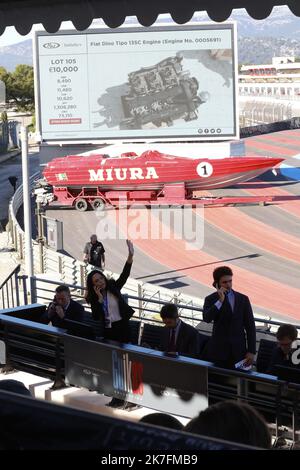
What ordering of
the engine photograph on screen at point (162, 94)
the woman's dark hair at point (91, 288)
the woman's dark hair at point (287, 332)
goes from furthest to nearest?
the engine photograph on screen at point (162, 94)
the woman's dark hair at point (91, 288)
the woman's dark hair at point (287, 332)

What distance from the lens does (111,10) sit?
219 inches

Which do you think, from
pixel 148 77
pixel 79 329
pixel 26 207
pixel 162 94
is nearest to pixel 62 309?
pixel 79 329

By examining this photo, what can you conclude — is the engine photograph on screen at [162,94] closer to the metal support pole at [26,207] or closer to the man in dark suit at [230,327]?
the metal support pole at [26,207]

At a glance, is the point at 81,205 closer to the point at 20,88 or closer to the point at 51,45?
the point at 51,45

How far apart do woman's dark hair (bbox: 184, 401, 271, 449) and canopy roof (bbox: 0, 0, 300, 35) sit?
3718 millimetres

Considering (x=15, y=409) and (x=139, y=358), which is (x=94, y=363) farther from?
(x=15, y=409)

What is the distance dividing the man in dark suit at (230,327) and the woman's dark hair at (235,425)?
4603mm

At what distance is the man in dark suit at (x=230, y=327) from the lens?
22.0 feet

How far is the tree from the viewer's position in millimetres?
92875

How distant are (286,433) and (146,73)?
35.7m

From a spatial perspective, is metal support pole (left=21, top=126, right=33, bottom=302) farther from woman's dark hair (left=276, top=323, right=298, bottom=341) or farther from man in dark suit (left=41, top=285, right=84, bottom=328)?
woman's dark hair (left=276, top=323, right=298, bottom=341)

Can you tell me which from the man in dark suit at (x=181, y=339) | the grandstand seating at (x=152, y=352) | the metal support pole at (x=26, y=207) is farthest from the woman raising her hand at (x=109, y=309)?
the metal support pole at (x=26, y=207)

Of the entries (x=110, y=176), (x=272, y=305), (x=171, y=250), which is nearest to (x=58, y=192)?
(x=110, y=176)

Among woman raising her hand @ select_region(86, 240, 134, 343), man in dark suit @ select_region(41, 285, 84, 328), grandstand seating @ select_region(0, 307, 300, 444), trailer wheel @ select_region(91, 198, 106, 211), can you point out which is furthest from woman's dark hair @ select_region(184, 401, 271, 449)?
trailer wheel @ select_region(91, 198, 106, 211)
